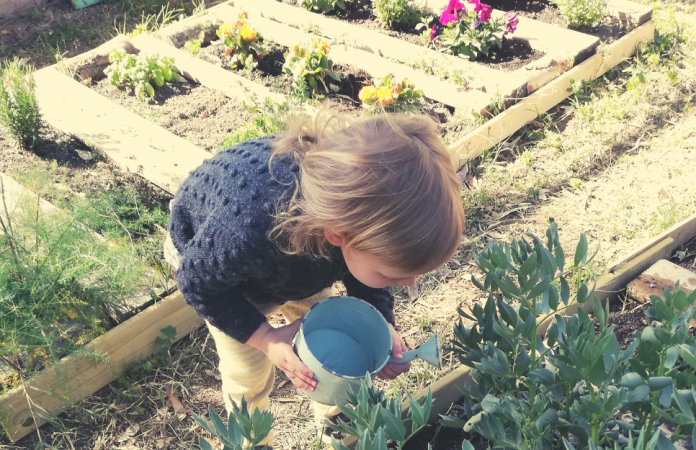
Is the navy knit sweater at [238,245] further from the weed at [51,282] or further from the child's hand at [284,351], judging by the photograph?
the weed at [51,282]

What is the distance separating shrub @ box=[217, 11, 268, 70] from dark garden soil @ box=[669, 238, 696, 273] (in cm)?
248

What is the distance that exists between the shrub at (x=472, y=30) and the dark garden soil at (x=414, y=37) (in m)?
0.08

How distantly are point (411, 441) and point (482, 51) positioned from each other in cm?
270

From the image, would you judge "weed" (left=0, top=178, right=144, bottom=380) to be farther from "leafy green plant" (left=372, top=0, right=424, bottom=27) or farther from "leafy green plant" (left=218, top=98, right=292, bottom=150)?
"leafy green plant" (left=372, top=0, right=424, bottom=27)

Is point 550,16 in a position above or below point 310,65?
above

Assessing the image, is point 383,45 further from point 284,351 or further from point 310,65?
point 284,351

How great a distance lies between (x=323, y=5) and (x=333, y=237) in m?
3.13

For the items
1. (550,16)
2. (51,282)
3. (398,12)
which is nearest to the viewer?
(51,282)

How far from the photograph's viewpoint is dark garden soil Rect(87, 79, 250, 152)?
319 centimetres

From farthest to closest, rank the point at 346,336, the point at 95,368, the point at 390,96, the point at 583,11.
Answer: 1. the point at 583,11
2. the point at 390,96
3. the point at 95,368
4. the point at 346,336

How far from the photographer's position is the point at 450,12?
3912mm

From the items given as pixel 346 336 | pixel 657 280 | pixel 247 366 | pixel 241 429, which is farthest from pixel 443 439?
pixel 657 280

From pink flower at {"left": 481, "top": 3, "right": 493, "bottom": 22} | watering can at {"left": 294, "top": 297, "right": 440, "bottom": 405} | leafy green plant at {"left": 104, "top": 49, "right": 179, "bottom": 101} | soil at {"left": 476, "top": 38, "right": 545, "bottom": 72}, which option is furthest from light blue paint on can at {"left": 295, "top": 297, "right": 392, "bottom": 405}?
pink flower at {"left": 481, "top": 3, "right": 493, "bottom": 22}

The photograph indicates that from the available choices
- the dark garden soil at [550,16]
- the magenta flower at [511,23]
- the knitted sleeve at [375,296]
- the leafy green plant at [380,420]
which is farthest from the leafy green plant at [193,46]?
the leafy green plant at [380,420]
